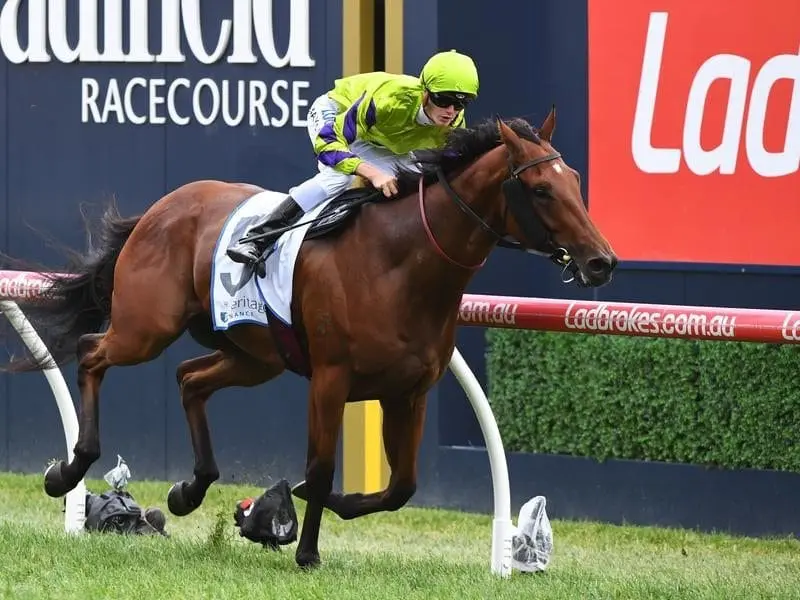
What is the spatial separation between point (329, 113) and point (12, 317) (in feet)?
5.63

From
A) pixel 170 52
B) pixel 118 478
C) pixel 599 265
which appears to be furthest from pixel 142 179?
pixel 599 265

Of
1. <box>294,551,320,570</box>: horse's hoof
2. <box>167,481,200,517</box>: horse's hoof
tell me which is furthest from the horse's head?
<box>167,481,200,517</box>: horse's hoof

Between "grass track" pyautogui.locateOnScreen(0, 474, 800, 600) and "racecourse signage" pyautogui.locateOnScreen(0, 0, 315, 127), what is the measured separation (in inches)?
82.1

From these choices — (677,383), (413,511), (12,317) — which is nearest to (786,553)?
(677,383)

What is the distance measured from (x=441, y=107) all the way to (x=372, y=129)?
12.3 inches

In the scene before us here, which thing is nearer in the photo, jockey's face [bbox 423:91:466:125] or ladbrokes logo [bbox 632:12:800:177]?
jockey's face [bbox 423:91:466:125]

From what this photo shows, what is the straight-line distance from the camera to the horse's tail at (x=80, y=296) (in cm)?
761

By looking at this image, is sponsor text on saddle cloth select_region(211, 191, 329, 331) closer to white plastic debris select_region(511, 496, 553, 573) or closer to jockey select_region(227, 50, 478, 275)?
jockey select_region(227, 50, 478, 275)

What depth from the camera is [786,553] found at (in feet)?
27.4

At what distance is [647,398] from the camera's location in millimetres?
8891

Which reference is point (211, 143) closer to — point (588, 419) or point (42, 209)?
point (42, 209)

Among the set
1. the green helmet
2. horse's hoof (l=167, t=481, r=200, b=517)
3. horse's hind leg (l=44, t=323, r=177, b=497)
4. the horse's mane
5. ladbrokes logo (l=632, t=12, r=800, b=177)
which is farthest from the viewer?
ladbrokes logo (l=632, t=12, r=800, b=177)

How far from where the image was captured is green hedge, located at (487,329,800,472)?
28.0ft

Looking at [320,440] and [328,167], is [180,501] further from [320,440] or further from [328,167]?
[328,167]
